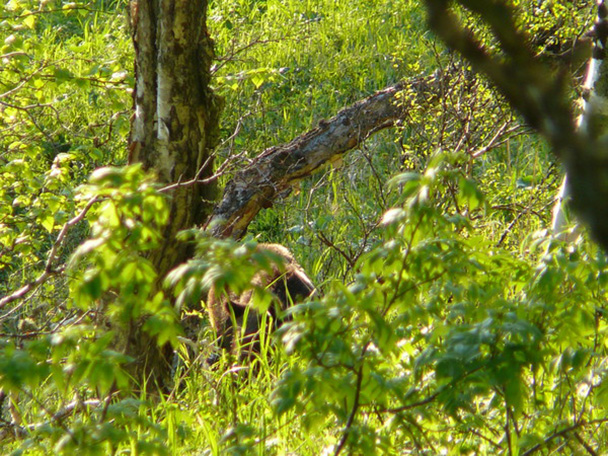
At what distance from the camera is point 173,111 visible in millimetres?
4164

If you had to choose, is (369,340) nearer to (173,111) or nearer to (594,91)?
(594,91)

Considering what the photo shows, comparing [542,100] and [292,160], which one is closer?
[542,100]

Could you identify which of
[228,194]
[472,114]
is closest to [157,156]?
[228,194]

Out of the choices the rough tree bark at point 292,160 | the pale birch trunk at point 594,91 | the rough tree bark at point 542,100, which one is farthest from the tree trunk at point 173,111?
the rough tree bark at point 542,100

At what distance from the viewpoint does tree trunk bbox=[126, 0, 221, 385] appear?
4082 millimetres

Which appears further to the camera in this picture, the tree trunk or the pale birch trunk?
the tree trunk

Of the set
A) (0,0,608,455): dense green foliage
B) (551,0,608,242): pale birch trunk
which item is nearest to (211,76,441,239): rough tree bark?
(0,0,608,455): dense green foliage

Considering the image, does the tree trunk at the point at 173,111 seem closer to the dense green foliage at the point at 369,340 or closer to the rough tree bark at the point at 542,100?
the dense green foliage at the point at 369,340

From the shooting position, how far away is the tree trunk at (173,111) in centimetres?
408

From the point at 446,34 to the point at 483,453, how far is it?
2.37m

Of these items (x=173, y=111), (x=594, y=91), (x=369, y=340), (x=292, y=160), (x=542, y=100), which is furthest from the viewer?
(x=292, y=160)

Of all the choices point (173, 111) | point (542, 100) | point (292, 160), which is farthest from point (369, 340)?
point (292, 160)

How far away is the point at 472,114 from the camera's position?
5.11m

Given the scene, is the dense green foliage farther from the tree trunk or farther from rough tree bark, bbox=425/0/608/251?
rough tree bark, bbox=425/0/608/251
